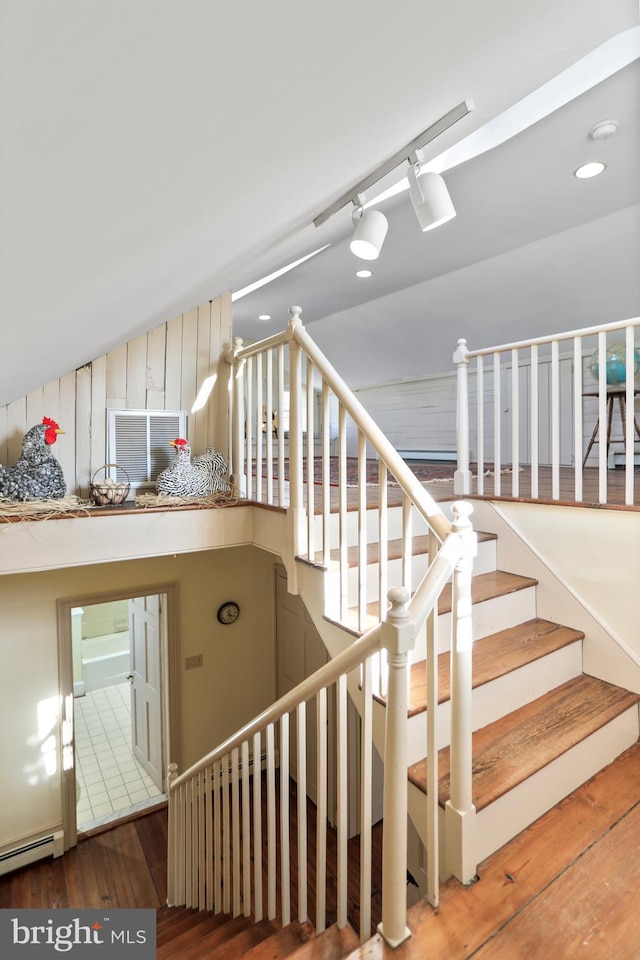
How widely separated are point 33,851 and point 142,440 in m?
2.86

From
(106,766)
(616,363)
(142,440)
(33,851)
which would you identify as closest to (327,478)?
(142,440)

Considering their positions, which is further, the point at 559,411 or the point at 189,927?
the point at 559,411

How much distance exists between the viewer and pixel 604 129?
2.25 m

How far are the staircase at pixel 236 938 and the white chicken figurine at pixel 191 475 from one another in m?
2.00

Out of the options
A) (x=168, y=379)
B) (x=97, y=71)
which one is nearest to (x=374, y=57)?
(x=97, y=71)

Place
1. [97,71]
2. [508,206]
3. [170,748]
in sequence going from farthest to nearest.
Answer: [170,748]
[508,206]
[97,71]

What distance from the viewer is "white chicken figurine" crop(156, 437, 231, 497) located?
279 cm

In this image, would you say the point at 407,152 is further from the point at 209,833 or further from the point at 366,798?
the point at 209,833

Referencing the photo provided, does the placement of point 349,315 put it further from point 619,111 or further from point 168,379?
point 619,111

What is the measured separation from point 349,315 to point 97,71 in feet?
16.7

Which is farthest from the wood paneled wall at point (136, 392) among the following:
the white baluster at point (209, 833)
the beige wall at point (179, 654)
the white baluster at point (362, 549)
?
the white baluster at point (209, 833)

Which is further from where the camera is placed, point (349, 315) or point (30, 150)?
point (349, 315)

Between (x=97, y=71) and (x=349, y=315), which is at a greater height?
(x=349, y=315)

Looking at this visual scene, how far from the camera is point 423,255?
374 cm
